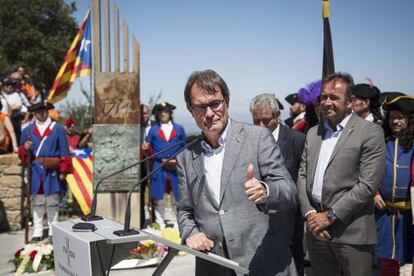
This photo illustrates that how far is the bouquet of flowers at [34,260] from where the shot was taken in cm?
581

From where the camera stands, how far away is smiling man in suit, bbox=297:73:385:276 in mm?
3215

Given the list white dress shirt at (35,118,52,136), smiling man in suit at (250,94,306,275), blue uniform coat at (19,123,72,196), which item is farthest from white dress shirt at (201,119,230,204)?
white dress shirt at (35,118,52,136)

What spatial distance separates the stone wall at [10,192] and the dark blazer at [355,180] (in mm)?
6317

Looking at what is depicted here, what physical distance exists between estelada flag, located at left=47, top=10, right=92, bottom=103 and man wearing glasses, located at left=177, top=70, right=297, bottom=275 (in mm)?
6915

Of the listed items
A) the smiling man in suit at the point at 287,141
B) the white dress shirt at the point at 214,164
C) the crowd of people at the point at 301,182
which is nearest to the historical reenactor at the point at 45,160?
the crowd of people at the point at 301,182

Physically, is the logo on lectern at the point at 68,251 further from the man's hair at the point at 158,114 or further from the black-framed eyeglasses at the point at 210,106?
the man's hair at the point at 158,114

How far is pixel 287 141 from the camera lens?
13.7 ft

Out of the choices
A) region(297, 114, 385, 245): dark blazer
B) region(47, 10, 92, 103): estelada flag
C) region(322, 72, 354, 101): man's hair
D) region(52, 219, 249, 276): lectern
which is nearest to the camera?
region(52, 219, 249, 276): lectern

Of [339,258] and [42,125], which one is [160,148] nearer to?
[42,125]

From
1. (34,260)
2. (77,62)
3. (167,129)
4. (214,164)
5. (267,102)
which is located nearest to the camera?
(214,164)

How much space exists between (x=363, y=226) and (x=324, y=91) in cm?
97

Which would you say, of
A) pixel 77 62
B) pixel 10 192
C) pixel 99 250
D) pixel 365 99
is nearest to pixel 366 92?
pixel 365 99

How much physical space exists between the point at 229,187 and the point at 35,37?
31078 millimetres

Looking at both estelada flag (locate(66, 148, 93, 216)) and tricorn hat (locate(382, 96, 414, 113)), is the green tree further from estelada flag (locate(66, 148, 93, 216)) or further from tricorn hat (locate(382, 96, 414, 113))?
tricorn hat (locate(382, 96, 414, 113))
